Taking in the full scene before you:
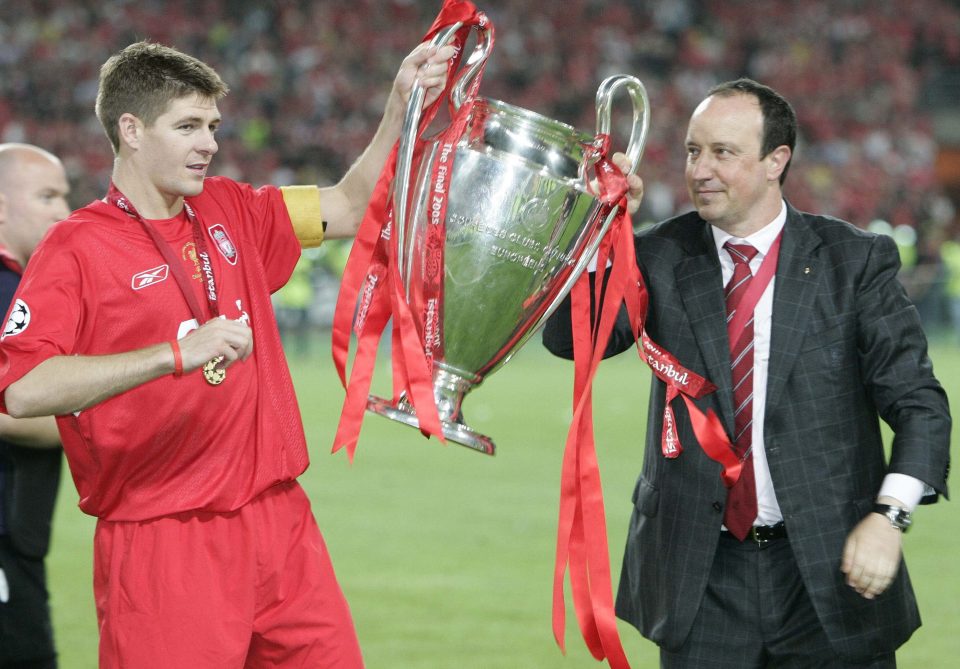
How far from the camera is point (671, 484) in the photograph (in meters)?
3.15

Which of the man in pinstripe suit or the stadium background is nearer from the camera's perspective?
the man in pinstripe suit

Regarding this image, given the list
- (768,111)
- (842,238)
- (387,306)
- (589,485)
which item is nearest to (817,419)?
(842,238)

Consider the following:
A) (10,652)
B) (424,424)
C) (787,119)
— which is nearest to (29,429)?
(10,652)

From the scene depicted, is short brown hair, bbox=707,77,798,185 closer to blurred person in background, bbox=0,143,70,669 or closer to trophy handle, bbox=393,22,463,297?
trophy handle, bbox=393,22,463,297

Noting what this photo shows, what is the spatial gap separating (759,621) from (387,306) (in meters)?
1.07

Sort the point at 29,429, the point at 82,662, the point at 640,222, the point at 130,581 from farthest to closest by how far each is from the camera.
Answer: the point at 640,222
the point at 82,662
the point at 29,429
the point at 130,581

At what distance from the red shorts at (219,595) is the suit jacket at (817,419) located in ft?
2.50

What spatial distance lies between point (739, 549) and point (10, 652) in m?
1.88

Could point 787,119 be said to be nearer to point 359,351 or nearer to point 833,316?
point 833,316

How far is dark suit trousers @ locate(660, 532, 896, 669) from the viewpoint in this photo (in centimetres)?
305

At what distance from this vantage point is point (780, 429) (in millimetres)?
3035

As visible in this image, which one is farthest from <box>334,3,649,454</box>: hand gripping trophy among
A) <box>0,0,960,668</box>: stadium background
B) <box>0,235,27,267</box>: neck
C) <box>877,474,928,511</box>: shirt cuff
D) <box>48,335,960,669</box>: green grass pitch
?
<box>0,0,960,668</box>: stadium background

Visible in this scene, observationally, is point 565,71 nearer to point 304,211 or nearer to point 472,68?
point 304,211

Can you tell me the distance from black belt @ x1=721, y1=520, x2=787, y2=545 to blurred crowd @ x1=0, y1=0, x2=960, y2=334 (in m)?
12.8
